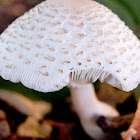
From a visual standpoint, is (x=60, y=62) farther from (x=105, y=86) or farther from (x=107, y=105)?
(x=105, y=86)

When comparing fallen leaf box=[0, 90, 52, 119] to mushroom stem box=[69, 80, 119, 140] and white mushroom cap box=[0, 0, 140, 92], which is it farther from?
white mushroom cap box=[0, 0, 140, 92]

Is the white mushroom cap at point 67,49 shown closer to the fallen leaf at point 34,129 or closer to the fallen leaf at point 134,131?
the fallen leaf at point 134,131

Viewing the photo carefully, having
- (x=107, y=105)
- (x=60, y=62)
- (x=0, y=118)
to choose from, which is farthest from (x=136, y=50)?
(x=0, y=118)

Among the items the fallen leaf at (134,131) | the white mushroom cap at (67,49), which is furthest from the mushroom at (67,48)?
the fallen leaf at (134,131)

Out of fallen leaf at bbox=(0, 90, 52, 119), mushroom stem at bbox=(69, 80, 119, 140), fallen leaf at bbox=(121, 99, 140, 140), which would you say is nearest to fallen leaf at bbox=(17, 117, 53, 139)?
fallen leaf at bbox=(0, 90, 52, 119)

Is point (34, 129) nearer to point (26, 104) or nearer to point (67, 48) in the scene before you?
point (26, 104)

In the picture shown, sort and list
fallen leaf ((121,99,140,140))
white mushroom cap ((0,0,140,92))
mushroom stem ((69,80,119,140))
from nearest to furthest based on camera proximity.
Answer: white mushroom cap ((0,0,140,92)), fallen leaf ((121,99,140,140)), mushroom stem ((69,80,119,140))

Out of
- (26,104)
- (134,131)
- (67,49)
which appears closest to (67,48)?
(67,49)

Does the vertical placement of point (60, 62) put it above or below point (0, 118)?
above
